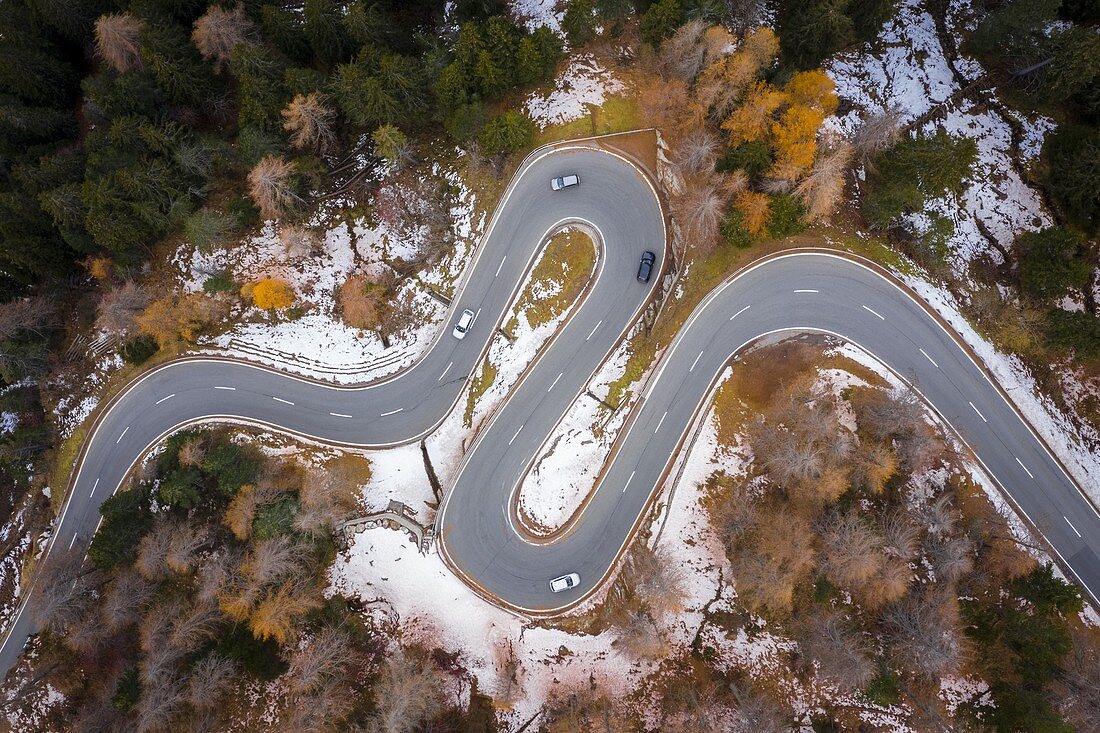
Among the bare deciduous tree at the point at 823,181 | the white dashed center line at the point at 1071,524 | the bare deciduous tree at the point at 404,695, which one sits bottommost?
the bare deciduous tree at the point at 404,695

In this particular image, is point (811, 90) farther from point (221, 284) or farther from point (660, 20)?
point (221, 284)

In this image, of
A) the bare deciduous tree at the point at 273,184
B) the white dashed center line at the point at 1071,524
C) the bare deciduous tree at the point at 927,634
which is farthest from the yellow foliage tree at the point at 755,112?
the white dashed center line at the point at 1071,524

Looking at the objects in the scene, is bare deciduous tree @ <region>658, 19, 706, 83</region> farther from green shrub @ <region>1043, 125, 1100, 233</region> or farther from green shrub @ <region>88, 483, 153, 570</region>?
green shrub @ <region>88, 483, 153, 570</region>

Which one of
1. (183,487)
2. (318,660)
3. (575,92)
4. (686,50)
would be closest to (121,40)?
(183,487)

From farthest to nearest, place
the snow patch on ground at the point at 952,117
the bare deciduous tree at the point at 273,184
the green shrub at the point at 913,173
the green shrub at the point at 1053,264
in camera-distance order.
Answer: the snow patch on ground at the point at 952,117 < the bare deciduous tree at the point at 273,184 < the green shrub at the point at 1053,264 < the green shrub at the point at 913,173

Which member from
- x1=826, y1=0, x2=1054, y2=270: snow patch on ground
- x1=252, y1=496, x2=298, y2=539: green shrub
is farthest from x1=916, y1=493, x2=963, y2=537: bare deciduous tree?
x1=252, y1=496, x2=298, y2=539: green shrub

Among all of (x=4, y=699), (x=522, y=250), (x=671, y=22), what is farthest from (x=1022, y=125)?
(x=4, y=699)

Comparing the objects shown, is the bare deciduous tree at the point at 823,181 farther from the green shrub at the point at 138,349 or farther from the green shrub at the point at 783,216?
the green shrub at the point at 138,349
